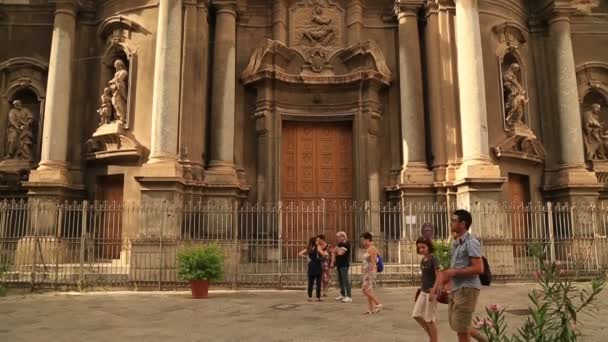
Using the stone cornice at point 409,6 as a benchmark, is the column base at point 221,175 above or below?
A: below

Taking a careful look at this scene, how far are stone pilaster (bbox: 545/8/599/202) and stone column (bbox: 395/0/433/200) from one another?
4663 mm

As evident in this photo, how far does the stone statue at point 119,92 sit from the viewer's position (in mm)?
15852

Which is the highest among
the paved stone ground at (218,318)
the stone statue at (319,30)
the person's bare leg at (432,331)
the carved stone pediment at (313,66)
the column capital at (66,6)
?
the column capital at (66,6)

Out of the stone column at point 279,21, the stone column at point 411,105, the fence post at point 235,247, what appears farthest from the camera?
the stone column at point 279,21

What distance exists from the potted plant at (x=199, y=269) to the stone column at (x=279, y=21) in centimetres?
796

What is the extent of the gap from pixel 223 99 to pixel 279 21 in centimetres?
321

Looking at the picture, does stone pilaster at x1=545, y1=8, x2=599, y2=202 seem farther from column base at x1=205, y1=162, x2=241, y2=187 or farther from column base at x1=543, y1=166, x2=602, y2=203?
column base at x1=205, y1=162, x2=241, y2=187

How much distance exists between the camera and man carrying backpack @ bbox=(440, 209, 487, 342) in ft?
16.2

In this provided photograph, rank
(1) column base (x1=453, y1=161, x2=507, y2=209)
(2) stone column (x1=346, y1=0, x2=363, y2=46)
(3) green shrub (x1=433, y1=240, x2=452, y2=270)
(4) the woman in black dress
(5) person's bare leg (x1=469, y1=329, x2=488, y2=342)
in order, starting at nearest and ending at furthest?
1. (5) person's bare leg (x1=469, y1=329, x2=488, y2=342)
2. (4) the woman in black dress
3. (3) green shrub (x1=433, y1=240, x2=452, y2=270)
4. (1) column base (x1=453, y1=161, x2=507, y2=209)
5. (2) stone column (x1=346, y1=0, x2=363, y2=46)

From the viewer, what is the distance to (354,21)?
54.7 feet

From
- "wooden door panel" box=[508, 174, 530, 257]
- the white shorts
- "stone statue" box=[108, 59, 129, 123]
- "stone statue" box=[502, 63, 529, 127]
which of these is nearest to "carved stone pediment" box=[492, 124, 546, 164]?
"stone statue" box=[502, 63, 529, 127]

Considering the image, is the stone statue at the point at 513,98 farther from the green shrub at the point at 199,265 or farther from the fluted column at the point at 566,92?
the green shrub at the point at 199,265

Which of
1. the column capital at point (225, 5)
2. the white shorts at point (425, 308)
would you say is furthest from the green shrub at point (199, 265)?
the column capital at point (225, 5)

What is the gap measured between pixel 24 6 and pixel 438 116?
46.8ft
